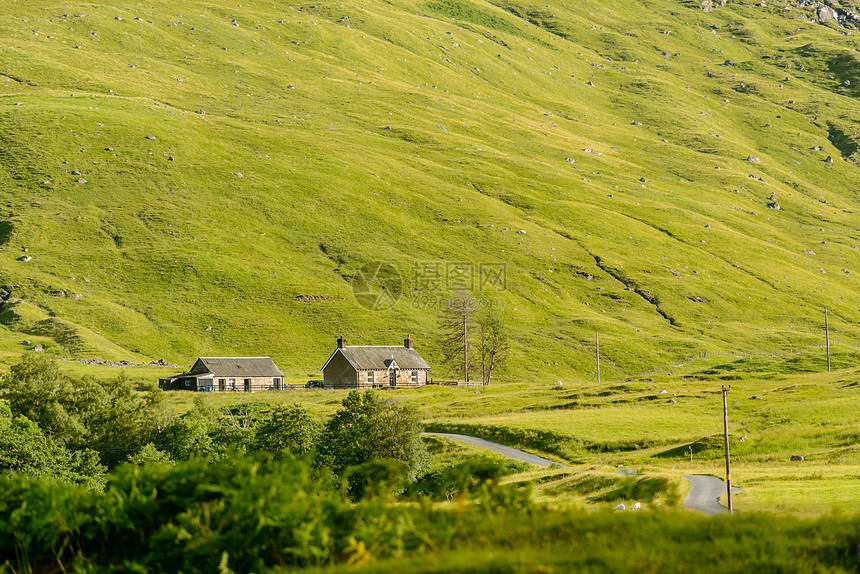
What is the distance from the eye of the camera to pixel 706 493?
5522cm

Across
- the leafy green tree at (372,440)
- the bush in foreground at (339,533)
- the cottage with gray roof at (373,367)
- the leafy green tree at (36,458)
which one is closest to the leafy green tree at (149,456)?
the leafy green tree at (36,458)

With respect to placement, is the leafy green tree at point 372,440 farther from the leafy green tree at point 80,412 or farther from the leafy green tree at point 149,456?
the leafy green tree at point 80,412

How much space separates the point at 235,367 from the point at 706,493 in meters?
93.5

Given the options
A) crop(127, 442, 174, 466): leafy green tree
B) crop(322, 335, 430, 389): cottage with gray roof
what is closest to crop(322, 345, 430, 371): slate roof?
crop(322, 335, 430, 389): cottage with gray roof

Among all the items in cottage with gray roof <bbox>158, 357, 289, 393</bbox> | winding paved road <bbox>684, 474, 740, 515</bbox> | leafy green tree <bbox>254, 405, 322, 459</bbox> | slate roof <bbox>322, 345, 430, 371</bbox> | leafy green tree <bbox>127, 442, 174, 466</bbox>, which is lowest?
winding paved road <bbox>684, 474, 740, 515</bbox>

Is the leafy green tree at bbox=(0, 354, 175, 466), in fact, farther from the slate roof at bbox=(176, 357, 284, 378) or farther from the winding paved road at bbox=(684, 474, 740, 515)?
the winding paved road at bbox=(684, 474, 740, 515)

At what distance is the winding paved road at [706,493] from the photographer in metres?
48.3

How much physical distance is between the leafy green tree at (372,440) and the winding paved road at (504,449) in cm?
1482

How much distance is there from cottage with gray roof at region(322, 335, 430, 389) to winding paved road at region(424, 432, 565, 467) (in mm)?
43899

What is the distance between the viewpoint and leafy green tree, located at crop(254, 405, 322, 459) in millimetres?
68375

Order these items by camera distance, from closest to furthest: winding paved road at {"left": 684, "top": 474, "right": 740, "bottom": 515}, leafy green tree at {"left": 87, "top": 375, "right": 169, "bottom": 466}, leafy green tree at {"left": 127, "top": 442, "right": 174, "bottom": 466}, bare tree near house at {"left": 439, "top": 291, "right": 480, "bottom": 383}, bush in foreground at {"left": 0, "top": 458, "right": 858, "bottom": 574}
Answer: bush in foreground at {"left": 0, "top": 458, "right": 858, "bottom": 574}
winding paved road at {"left": 684, "top": 474, "right": 740, "bottom": 515}
leafy green tree at {"left": 127, "top": 442, "right": 174, "bottom": 466}
leafy green tree at {"left": 87, "top": 375, "right": 169, "bottom": 466}
bare tree near house at {"left": 439, "top": 291, "right": 480, "bottom": 383}

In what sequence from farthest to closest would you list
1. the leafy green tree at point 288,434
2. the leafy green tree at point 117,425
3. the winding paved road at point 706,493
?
the leafy green tree at point 117,425 → the leafy green tree at point 288,434 → the winding paved road at point 706,493

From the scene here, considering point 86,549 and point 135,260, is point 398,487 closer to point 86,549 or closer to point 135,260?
point 86,549

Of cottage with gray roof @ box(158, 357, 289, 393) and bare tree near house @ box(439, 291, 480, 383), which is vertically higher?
bare tree near house @ box(439, 291, 480, 383)
